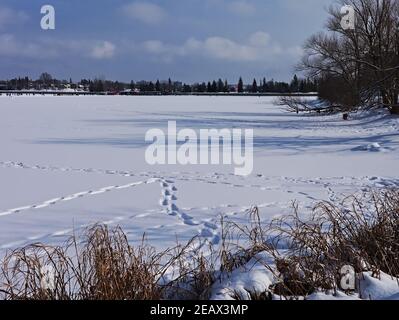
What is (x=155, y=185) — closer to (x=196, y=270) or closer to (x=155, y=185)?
(x=155, y=185)

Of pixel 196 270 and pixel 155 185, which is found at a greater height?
pixel 196 270

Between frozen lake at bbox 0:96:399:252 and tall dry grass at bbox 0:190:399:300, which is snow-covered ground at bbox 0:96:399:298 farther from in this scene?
tall dry grass at bbox 0:190:399:300

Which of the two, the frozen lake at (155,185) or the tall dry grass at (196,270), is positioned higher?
the tall dry grass at (196,270)

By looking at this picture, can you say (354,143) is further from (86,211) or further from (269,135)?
(86,211)

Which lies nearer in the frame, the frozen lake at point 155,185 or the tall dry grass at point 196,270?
the tall dry grass at point 196,270

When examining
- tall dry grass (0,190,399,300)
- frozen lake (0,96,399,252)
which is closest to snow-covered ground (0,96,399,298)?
frozen lake (0,96,399,252)

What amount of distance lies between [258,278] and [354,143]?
632 inches

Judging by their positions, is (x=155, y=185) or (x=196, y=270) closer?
(x=196, y=270)

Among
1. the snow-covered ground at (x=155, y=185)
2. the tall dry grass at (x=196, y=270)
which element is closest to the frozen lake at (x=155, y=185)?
the snow-covered ground at (x=155, y=185)

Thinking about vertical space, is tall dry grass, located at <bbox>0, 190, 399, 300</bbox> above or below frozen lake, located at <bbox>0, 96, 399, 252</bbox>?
above

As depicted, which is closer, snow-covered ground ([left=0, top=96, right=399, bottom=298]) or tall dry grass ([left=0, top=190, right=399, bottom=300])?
tall dry grass ([left=0, top=190, right=399, bottom=300])

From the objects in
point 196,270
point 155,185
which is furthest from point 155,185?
point 196,270

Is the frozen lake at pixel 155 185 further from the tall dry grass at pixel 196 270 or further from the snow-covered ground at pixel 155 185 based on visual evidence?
the tall dry grass at pixel 196 270

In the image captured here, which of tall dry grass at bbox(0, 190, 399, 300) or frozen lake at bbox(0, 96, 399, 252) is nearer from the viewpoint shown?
tall dry grass at bbox(0, 190, 399, 300)
